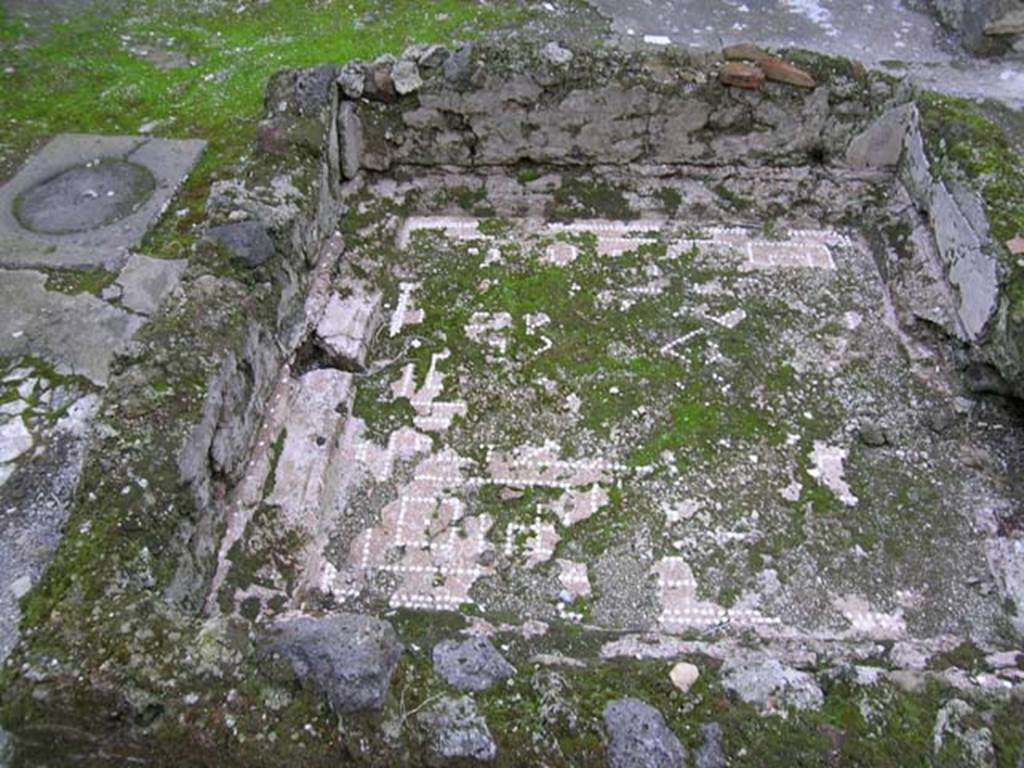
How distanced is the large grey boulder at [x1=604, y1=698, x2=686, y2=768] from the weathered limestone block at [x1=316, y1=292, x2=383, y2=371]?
2.22 metres

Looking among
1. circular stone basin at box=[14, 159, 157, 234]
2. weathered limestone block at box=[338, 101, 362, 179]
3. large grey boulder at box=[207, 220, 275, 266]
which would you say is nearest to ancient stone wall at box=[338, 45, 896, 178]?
weathered limestone block at box=[338, 101, 362, 179]

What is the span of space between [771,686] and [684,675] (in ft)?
0.77

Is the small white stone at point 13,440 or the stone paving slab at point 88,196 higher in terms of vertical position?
the stone paving slab at point 88,196

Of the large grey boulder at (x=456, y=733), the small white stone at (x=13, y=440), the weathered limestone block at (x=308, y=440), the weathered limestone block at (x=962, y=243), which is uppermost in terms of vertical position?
the weathered limestone block at (x=962, y=243)

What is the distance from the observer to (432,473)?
3.72 metres

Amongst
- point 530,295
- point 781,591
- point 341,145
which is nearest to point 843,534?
point 781,591

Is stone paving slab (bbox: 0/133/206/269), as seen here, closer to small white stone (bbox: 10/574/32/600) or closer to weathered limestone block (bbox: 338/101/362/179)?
weathered limestone block (bbox: 338/101/362/179)

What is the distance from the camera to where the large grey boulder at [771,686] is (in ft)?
7.88

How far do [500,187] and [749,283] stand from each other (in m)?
1.48

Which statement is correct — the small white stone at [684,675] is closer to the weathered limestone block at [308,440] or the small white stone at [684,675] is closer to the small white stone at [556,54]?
the weathered limestone block at [308,440]

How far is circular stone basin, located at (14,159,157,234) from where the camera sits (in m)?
5.49

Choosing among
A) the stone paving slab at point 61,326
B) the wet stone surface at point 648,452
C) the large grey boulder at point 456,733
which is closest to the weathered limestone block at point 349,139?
the wet stone surface at point 648,452

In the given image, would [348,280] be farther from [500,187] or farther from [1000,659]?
[1000,659]

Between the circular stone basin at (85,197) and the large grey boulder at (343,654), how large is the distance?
389 centimetres
